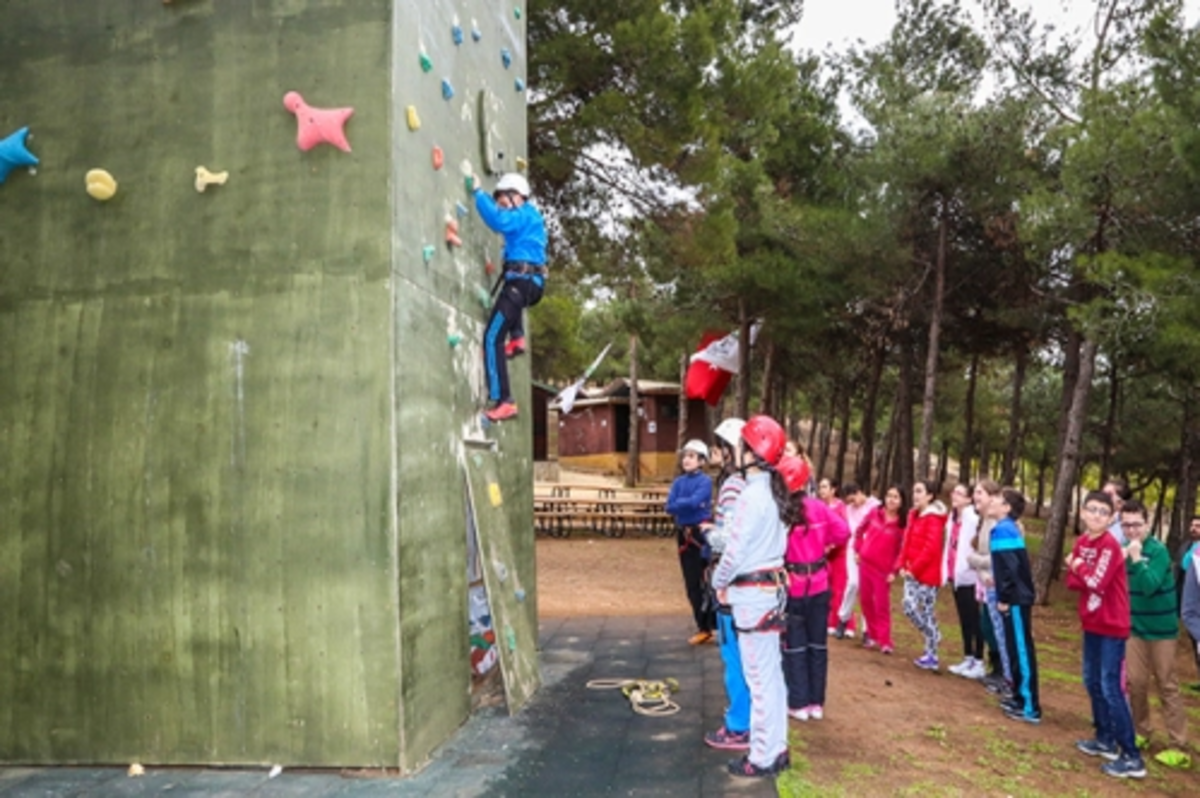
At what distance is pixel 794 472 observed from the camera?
5660 mm

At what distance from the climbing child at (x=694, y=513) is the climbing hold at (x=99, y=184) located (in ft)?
14.5

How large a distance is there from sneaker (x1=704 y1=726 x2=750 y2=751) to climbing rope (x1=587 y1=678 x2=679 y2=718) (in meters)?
0.61

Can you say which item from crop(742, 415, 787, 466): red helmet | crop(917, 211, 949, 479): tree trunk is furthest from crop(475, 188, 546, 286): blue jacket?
crop(917, 211, 949, 479): tree trunk

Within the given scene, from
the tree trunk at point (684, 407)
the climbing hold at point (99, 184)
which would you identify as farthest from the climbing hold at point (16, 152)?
the tree trunk at point (684, 407)

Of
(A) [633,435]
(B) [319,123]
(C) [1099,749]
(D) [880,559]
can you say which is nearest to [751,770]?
(C) [1099,749]

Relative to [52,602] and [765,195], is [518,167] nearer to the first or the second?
[52,602]

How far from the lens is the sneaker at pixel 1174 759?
5426mm

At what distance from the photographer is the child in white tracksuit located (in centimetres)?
450

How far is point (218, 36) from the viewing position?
186 inches

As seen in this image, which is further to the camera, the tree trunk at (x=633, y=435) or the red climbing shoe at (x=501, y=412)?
the tree trunk at (x=633, y=435)

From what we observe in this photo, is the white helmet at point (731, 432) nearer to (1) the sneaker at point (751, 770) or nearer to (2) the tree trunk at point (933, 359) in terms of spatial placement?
(1) the sneaker at point (751, 770)

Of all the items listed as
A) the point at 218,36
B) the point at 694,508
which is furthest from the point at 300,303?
the point at 694,508

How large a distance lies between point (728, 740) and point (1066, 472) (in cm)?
997

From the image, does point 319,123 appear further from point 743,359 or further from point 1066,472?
point 743,359
